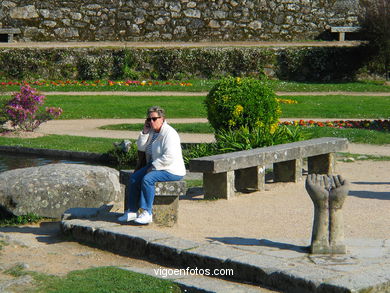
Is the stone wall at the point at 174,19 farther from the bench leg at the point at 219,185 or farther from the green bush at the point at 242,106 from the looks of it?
the bench leg at the point at 219,185

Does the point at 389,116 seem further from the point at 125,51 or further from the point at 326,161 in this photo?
the point at 125,51

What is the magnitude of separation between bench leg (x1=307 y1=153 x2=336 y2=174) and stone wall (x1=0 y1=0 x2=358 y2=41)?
580 inches

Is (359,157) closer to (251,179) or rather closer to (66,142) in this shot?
(251,179)

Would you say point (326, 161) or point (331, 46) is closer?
point (326, 161)

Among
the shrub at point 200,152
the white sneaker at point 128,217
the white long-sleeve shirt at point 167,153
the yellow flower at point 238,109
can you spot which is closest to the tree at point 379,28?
the yellow flower at point 238,109

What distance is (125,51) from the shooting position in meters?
22.8

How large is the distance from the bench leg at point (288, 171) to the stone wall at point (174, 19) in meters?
15.1

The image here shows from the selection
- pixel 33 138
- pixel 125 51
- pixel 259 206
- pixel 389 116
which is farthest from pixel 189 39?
pixel 259 206

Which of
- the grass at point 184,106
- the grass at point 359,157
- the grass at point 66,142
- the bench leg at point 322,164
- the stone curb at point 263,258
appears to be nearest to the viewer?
the stone curb at point 263,258

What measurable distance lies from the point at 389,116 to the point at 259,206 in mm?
8607

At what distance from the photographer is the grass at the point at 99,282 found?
609cm

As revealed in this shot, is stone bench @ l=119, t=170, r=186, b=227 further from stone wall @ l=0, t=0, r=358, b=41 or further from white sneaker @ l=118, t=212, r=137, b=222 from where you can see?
stone wall @ l=0, t=0, r=358, b=41

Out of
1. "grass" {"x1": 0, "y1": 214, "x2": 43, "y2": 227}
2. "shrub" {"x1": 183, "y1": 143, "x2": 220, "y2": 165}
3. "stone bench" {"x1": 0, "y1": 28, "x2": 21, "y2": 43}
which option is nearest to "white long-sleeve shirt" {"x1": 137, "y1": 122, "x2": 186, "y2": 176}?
"grass" {"x1": 0, "y1": 214, "x2": 43, "y2": 227}

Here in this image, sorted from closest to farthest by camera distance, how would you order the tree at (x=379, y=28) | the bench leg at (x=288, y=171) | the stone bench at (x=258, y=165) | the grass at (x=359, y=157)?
the stone bench at (x=258, y=165) < the bench leg at (x=288, y=171) < the grass at (x=359, y=157) < the tree at (x=379, y=28)
